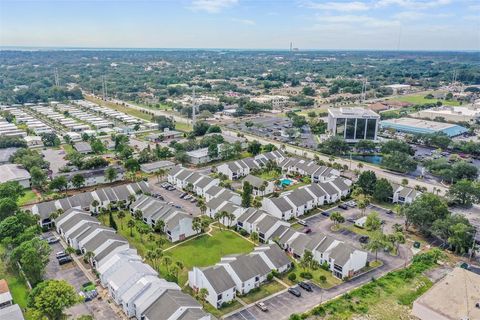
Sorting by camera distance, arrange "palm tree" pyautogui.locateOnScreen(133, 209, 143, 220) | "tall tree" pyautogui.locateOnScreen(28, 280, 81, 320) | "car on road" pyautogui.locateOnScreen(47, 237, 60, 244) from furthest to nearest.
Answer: "palm tree" pyautogui.locateOnScreen(133, 209, 143, 220), "car on road" pyautogui.locateOnScreen(47, 237, 60, 244), "tall tree" pyautogui.locateOnScreen(28, 280, 81, 320)

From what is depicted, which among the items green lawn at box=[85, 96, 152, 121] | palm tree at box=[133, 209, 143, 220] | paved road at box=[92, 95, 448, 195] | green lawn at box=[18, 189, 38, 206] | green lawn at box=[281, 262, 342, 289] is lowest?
green lawn at box=[281, 262, 342, 289]

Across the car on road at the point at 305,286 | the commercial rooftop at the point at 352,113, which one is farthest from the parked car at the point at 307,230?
the commercial rooftop at the point at 352,113

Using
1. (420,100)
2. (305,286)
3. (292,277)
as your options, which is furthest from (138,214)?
(420,100)

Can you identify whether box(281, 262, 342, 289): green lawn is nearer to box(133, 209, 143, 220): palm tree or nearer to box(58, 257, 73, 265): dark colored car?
box(133, 209, 143, 220): palm tree

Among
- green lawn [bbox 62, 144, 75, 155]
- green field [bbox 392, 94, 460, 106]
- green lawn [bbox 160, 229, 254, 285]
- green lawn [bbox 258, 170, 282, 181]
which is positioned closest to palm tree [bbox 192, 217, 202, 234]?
green lawn [bbox 160, 229, 254, 285]

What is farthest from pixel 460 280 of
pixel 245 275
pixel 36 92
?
pixel 36 92

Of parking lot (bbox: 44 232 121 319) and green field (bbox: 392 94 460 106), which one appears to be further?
green field (bbox: 392 94 460 106)
